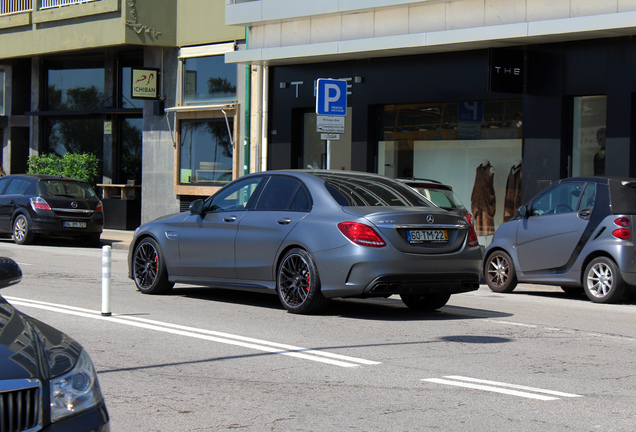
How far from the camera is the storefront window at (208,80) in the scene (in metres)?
25.4

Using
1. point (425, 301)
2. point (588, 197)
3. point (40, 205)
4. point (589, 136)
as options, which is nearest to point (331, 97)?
point (589, 136)

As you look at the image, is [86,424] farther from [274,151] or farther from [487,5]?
[274,151]

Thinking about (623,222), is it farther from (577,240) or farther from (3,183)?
(3,183)

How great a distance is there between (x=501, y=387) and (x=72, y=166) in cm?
2494

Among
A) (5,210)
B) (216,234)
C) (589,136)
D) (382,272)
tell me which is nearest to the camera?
(382,272)

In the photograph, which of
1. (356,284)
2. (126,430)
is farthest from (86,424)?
(356,284)

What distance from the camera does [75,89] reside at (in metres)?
31.0

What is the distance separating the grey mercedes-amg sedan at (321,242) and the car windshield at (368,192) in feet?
0.04

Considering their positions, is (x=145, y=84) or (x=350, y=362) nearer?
(x=350, y=362)

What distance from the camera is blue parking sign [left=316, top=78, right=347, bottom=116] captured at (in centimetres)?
1667

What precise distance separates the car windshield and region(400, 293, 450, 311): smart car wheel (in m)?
1.10

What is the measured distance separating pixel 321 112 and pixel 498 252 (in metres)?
4.27

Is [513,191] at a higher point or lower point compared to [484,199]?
higher

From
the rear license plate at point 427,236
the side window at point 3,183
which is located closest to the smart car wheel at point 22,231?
the side window at point 3,183
